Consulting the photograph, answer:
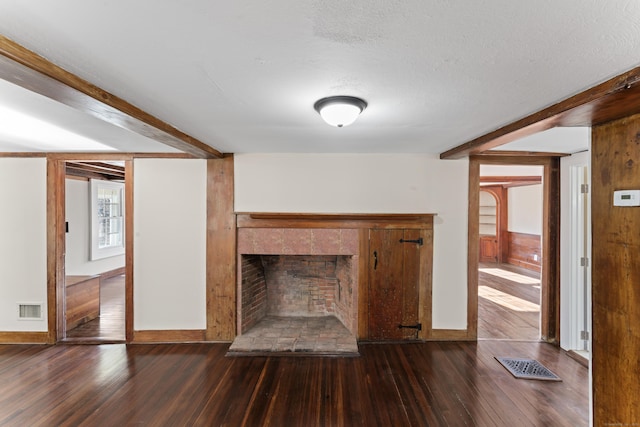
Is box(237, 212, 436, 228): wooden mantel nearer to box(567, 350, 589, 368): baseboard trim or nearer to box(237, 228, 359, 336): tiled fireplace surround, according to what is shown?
box(237, 228, 359, 336): tiled fireplace surround

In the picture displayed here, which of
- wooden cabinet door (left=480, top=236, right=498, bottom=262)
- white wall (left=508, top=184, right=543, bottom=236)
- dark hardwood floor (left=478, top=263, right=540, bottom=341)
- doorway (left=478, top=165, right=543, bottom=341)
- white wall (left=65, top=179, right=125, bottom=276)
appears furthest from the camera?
wooden cabinet door (left=480, top=236, right=498, bottom=262)

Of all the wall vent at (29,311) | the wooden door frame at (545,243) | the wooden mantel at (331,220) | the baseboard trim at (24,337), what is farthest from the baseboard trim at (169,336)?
the wooden door frame at (545,243)

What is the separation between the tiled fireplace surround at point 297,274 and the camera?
3.29 meters

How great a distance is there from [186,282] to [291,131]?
2201 mm

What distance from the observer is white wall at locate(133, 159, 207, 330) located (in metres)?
3.26

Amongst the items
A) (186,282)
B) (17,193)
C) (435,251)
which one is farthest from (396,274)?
(17,193)

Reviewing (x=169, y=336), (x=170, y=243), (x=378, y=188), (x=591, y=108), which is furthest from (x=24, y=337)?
(x=591, y=108)

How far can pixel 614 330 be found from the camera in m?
1.69

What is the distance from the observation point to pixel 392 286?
3.27 metres

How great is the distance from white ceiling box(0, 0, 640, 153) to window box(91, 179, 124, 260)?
4.67m

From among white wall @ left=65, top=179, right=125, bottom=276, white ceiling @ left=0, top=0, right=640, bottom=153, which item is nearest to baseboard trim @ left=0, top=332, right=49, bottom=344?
white wall @ left=65, top=179, right=125, bottom=276

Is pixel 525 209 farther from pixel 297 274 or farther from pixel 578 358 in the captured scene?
pixel 297 274

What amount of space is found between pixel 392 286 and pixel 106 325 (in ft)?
12.5

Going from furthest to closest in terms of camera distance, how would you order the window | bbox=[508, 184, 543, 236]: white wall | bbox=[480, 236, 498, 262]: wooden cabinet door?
bbox=[480, 236, 498, 262]: wooden cabinet door < bbox=[508, 184, 543, 236]: white wall < the window
